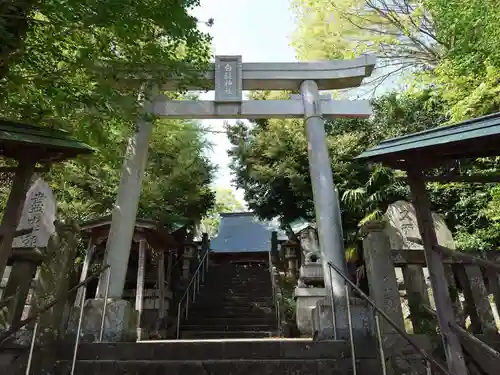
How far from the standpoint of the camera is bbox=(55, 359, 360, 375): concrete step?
4230 millimetres

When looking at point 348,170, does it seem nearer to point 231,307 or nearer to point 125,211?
point 231,307

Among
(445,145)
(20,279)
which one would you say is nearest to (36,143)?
(20,279)

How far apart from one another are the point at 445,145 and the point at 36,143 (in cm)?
360

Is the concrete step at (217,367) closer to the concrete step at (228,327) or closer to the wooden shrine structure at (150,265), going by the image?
the wooden shrine structure at (150,265)

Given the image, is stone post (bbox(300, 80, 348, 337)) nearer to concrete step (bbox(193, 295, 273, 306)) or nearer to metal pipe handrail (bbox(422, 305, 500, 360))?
metal pipe handrail (bbox(422, 305, 500, 360))

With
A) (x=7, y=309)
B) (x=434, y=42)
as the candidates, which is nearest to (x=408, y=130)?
(x=434, y=42)

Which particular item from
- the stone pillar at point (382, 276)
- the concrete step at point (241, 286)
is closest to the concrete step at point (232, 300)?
the concrete step at point (241, 286)

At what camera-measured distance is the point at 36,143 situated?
3.37 m

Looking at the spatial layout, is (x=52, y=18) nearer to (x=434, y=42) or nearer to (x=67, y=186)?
(x=67, y=186)

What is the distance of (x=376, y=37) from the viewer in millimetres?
11391

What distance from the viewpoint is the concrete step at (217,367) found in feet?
13.9

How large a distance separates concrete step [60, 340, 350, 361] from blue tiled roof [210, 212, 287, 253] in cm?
1291

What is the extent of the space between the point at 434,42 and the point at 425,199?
915 cm

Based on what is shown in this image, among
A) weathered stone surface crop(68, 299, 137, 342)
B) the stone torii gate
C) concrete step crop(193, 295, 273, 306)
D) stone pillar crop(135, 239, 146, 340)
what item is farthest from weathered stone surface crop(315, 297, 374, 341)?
concrete step crop(193, 295, 273, 306)
